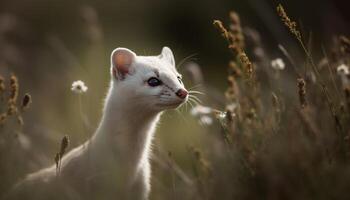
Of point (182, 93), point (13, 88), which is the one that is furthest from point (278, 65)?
point (13, 88)

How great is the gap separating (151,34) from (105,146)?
663 cm

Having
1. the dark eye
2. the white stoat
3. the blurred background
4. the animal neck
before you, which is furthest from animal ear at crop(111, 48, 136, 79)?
the blurred background

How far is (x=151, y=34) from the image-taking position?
11375 millimetres

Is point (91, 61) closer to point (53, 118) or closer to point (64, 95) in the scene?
point (53, 118)

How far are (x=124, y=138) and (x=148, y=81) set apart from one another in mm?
420

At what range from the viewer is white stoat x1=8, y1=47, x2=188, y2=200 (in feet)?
15.3

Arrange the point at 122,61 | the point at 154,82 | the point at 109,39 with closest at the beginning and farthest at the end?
the point at 154,82 → the point at 122,61 → the point at 109,39

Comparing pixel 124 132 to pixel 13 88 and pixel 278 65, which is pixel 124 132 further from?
pixel 278 65

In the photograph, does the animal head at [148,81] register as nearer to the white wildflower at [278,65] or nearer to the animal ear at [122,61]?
the animal ear at [122,61]

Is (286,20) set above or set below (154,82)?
below

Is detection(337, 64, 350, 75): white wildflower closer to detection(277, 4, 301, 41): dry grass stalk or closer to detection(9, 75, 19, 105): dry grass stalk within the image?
detection(277, 4, 301, 41): dry grass stalk

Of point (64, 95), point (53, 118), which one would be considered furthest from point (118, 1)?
point (53, 118)

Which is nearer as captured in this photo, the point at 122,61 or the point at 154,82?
the point at 154,82

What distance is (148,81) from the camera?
4902 mm
